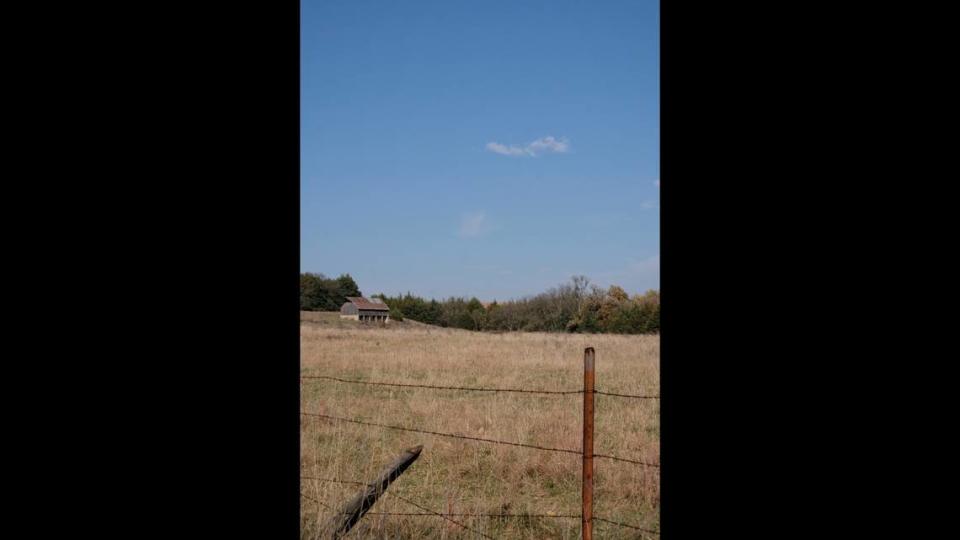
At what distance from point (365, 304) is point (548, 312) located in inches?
558

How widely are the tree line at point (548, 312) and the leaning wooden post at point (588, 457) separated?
28.1 meters

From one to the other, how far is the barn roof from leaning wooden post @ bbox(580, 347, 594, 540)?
138 ft

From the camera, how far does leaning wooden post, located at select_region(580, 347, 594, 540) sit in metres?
3.57

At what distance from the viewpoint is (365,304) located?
45.7 metres

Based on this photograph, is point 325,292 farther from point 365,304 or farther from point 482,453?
point 482,453

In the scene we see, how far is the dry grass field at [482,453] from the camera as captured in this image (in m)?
4.63

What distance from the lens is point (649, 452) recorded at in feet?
22.0

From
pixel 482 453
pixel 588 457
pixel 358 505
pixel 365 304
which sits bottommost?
pixel 482 453

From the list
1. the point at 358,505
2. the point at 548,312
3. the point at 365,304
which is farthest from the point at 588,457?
the point at 365,304

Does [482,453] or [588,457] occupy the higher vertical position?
[588,457]
